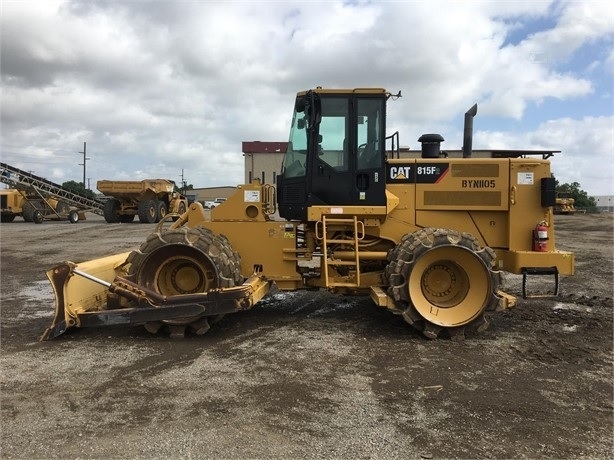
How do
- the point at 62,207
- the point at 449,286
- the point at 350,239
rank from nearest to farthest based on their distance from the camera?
the point at 449,286
the point at 350,239
the point at 62,207

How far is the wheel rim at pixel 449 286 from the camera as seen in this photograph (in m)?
5.78

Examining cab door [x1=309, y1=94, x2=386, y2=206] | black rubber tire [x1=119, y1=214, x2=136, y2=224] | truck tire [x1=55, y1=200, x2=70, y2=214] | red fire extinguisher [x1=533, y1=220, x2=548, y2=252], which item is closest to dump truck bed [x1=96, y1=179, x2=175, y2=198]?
black rubber tire [x1=119, y1=214, x2=136, y2=224]

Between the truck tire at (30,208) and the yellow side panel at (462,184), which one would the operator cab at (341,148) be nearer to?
the yellow side panel at (462,184)

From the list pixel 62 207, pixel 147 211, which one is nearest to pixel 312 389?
pixel 147 211

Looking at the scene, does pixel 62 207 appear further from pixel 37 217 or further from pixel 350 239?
pixel 350 239

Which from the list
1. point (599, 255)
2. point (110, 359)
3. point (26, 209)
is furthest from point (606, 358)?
point (26, 209)

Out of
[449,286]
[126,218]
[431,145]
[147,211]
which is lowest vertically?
[449,286]

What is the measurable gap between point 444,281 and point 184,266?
320cm

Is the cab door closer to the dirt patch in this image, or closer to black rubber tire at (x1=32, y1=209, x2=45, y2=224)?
the dirt patch

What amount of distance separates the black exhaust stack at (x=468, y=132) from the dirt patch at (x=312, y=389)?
2.34 metres

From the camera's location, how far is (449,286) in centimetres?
602

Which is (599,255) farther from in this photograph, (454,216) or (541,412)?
(541,412)

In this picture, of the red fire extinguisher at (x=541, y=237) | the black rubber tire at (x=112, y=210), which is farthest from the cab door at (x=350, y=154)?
the black rubber tire at (x=112, y=210)

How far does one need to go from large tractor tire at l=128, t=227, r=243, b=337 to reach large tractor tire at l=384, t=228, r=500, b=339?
1.96m
